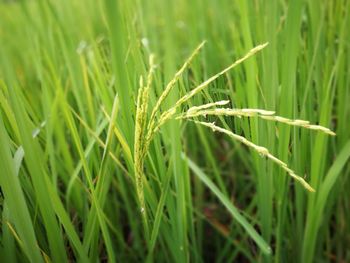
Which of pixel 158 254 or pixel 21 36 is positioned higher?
pixel 21 36

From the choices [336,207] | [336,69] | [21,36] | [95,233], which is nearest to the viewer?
[95,233]

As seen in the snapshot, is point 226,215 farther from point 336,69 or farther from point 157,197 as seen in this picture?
point 336,69

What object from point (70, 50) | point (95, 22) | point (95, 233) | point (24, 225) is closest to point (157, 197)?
point (95, 233)

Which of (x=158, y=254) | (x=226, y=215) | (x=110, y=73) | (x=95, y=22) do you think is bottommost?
(x=226, y=215)

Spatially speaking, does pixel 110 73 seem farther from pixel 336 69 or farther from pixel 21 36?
pixel 21 36

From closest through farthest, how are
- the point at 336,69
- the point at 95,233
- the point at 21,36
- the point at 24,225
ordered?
the point at 24,225 < the point at 95,233 < the point at 336,69 < the point at 21,36

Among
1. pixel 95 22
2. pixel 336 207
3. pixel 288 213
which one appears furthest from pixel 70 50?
pixel 95 22

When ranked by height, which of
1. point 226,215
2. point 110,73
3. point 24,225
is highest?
point 110,73

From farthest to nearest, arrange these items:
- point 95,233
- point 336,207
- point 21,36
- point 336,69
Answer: point 21,36
point 336,207
point 336,69
point 95,233

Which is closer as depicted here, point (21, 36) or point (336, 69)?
point (336, 69)
